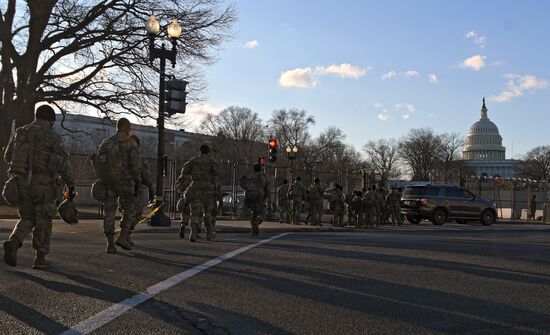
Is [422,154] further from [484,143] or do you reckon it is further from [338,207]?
[338,207]

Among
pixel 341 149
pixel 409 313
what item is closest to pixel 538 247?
pixel 409 313

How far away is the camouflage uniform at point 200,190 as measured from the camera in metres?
12.0

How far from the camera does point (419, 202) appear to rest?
25.7 m

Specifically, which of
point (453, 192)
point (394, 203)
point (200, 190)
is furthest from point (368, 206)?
point (200, 190)

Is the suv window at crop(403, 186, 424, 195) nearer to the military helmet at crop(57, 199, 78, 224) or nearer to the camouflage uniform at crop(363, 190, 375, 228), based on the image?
the camouflage uniform at crop(363, 190, 375, 228)

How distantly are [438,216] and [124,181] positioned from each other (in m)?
18.9

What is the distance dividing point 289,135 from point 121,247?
8185 cm

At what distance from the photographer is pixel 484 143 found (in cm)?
14000

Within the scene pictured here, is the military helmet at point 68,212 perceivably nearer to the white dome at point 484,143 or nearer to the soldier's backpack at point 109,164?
the soldier's backpack at point 109,164

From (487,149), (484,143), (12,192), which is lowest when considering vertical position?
(12,192)

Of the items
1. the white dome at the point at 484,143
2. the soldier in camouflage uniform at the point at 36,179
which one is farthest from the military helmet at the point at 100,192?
the white dome at the point at 484,143

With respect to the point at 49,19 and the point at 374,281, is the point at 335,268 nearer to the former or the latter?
the point at 374,281

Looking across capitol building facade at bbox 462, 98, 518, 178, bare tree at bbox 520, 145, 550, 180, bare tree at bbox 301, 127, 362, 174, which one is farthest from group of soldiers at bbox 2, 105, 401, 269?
capitol building facade at bbox 462, 98, 518, 178

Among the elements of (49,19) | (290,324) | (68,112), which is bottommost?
(290,324)
